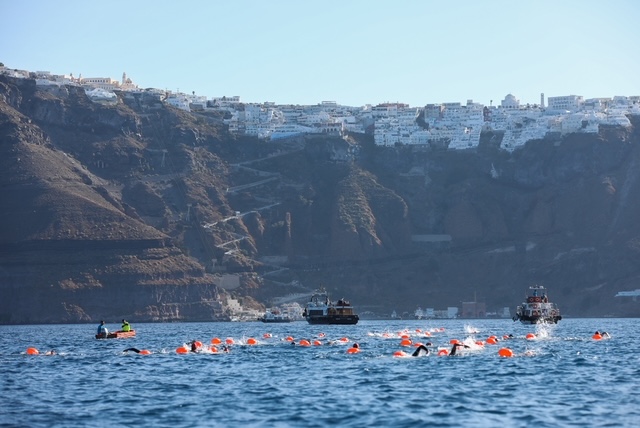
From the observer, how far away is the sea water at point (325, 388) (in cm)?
5288

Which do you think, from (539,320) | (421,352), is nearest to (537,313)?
(539,320)

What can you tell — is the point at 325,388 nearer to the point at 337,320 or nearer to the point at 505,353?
the point at 505,353

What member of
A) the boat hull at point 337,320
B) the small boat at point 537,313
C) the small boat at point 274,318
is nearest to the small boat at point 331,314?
the boat hull at point 337,320

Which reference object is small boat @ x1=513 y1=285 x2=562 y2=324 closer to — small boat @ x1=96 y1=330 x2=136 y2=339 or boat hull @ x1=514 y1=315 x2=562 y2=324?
boat hull @ x1=514 y1=315 x2=562 y2=324

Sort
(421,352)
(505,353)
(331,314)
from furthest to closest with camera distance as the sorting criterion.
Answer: (331,314), (421,352), (505,353)

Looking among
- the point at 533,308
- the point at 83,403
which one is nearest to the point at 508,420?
the point at 83,403

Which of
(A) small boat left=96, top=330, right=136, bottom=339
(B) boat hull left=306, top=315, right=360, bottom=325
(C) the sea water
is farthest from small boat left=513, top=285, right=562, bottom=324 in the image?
(C) the sea water

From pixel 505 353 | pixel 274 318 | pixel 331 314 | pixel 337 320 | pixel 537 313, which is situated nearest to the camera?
pixel 505 353

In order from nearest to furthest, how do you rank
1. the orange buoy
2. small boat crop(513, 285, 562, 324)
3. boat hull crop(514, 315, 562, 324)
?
1. the orange buoy
2. boat hull crop(514, 315, 562, 324)
3. small boat crop(513, 285, 562, 324)

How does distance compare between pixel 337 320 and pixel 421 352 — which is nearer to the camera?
pixel 421 352

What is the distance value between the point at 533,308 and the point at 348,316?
77.9 feet

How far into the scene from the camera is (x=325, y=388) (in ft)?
208

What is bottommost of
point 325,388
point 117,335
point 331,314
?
point 325,388

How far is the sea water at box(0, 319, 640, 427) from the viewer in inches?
2082
